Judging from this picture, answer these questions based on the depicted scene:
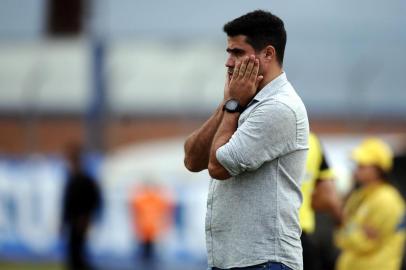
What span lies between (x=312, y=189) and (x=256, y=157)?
2.99 m

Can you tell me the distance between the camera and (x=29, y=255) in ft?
74.4

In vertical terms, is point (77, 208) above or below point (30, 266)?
above

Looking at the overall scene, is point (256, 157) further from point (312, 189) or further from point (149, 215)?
point (149, 215)

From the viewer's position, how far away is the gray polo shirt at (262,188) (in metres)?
5.64

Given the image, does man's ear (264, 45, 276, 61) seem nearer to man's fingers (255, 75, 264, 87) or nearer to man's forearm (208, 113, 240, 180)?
man's fingers (255, 75, 264, 87)

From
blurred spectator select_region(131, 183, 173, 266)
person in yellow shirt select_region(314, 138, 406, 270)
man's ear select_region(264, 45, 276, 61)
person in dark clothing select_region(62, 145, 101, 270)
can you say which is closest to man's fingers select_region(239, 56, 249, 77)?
man's ear select_region(264, 45, 276, 61)

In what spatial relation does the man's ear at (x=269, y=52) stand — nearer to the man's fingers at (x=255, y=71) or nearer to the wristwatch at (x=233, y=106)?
the man's fingers at (x=255, y=71)

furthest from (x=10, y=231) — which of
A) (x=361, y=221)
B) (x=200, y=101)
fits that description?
(x=361, y=221)

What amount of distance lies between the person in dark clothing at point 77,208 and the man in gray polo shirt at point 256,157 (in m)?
10.3

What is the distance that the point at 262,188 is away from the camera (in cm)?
569

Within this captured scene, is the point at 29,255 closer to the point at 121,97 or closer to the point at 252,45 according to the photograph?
the point at 121,97

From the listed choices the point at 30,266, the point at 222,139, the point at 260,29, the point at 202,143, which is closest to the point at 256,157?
the point at 222,139

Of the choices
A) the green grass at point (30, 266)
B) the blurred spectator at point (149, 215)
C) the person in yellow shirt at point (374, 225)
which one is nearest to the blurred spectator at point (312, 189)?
the person in yellow shirt at point (374, 225)

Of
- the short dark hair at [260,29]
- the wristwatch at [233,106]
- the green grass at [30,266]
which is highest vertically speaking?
the short dark hair at [260,29]
